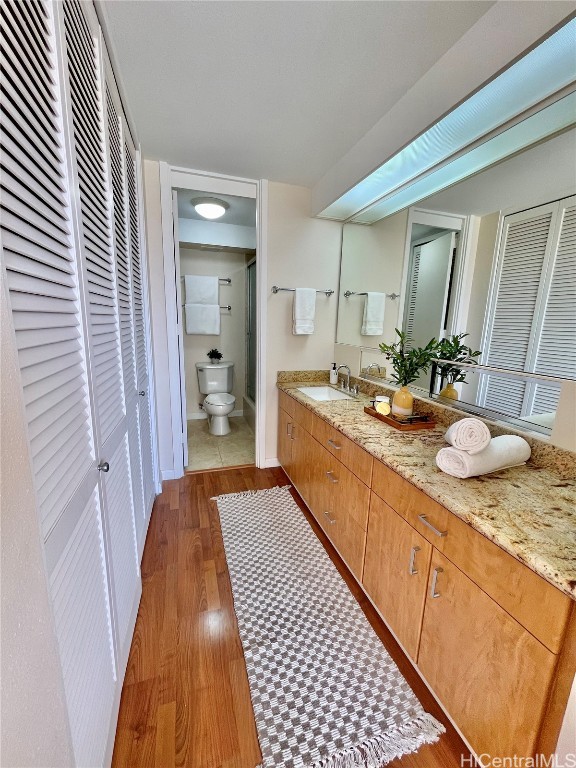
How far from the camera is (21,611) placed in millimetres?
467

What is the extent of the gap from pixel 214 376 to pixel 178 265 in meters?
1.59

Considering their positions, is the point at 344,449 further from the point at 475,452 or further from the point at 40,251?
the point at 40,251

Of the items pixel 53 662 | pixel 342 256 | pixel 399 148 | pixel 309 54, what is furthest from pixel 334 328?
pixel 53 662

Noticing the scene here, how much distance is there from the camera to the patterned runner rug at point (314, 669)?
39.4 inches

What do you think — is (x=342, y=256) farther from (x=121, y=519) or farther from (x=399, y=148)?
(x=121, y=519)

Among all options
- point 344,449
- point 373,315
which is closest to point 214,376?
point 373,315

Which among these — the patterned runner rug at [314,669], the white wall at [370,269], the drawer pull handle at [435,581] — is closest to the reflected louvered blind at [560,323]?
the drawer pull handle at [435,581]

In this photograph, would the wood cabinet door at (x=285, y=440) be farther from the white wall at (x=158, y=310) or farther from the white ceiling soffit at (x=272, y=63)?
the white ceiling soffit at (x=272, y=63)

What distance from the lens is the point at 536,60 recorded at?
984 mm

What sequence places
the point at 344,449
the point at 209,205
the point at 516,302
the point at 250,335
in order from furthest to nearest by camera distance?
the point at 250,335, the point at 209,205, the point at 344,449, the point at 516,302

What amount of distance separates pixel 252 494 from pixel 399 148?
2427 millimetres

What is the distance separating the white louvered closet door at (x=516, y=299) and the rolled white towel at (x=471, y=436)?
440mm

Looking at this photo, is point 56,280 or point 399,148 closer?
point 56,280

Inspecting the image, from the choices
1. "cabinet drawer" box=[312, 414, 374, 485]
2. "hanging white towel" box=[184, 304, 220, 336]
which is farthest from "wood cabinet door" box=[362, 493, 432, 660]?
"hanging white towel" box=[184, 304, 220, 336]
